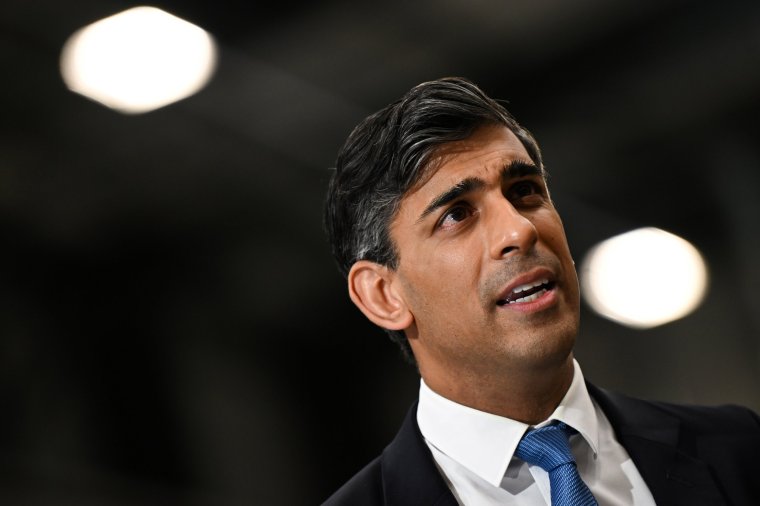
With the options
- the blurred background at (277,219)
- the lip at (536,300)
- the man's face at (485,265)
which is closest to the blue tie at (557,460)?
the man's face at (485,265)

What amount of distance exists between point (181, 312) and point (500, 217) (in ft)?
6.45

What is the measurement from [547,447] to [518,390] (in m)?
0.13

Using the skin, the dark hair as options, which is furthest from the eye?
the dark hair

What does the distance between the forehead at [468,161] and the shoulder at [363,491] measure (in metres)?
0.57

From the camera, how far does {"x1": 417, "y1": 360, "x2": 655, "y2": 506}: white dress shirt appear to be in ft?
5.27

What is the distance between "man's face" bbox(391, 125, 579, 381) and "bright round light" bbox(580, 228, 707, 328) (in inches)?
72.2

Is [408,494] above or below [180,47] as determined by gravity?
below

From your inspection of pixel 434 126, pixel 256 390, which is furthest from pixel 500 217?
pixel 256 390

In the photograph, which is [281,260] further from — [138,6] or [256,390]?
[138,6]

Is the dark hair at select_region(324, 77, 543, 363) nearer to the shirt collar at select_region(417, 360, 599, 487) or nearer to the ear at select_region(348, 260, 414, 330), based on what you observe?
the ear at select_region(348, 260, 414, 330)

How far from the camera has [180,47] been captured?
2861 millimetres

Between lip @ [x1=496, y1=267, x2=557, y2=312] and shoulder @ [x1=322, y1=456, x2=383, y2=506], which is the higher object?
lip @ [x1=496, y1=267, x2=557, y2=312]

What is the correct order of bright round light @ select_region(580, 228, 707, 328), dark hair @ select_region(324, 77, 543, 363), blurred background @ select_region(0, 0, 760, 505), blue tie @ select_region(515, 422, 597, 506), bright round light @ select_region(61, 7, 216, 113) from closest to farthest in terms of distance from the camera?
blue tie @ select_region(515, 422, 597, 506) → dark hair @ select_region(324, 77, 543, 363) → bright round light @ select_region(61, 7, 216, 113) → blurred background @ select_region(0, 0, 760, 505) → bright round light @ select_region(580, 228, 707, 328)

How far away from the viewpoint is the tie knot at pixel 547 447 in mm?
1560
